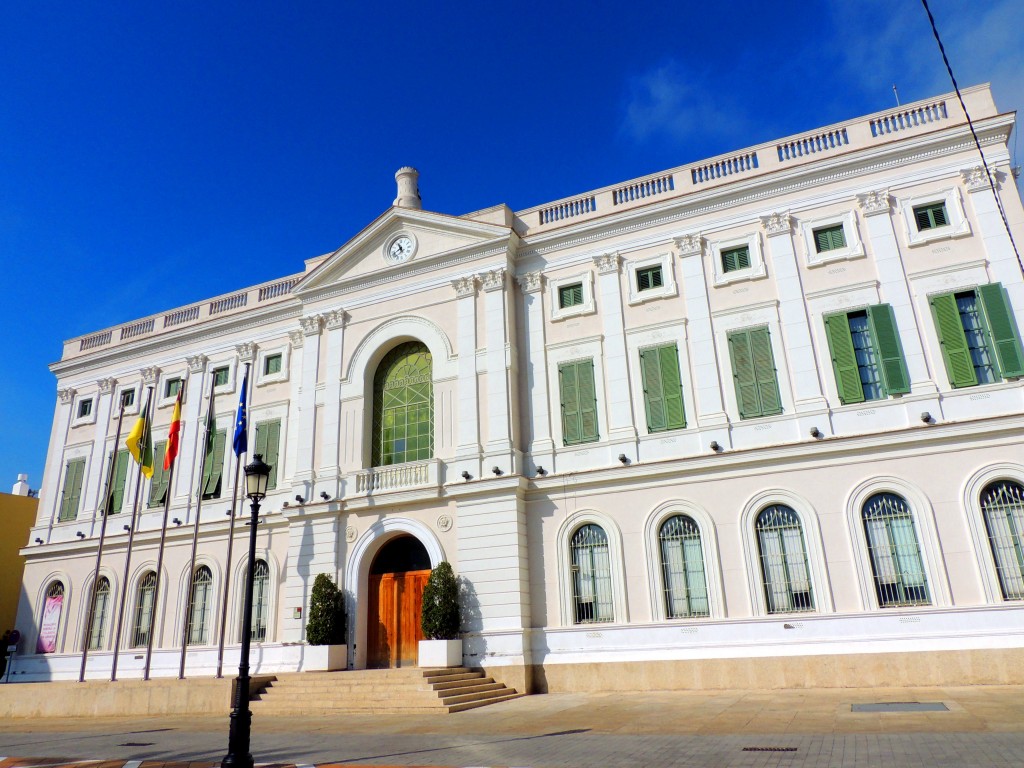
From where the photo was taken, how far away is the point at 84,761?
10656 mm

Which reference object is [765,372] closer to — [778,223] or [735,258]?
[735,258]

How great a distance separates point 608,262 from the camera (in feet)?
67.9

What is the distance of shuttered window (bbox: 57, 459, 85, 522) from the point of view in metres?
26.7

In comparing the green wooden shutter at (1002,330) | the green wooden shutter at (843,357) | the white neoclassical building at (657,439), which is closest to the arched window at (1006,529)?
the white neoclassical building at (657,439)

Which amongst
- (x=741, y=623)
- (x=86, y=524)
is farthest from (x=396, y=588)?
(x=86, y=524)

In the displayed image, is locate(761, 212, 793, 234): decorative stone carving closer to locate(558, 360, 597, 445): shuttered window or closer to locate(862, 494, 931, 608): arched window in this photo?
locate(558, 360, 597, 445): shuttered window

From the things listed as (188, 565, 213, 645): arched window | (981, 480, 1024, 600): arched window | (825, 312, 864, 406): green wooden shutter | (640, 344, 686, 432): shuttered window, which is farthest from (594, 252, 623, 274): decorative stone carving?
(188, 565, 213, 645): arched window

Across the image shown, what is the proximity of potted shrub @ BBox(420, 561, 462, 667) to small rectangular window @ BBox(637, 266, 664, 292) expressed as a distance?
9442mm

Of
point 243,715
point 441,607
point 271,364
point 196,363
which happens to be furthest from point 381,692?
point 196,363

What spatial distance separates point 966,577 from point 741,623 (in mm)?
4640

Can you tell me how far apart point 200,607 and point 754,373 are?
18151 millimetres

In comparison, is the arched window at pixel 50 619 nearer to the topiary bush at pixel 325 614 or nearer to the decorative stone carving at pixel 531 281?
the topiary bush at pixel 325 614

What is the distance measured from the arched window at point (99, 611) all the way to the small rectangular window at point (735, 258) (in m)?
22.0

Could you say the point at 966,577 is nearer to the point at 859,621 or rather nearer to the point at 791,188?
the point at 859,621
